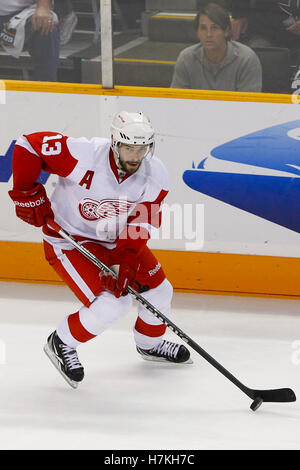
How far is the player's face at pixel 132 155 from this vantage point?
2.77 metres

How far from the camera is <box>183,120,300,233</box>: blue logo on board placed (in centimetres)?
364

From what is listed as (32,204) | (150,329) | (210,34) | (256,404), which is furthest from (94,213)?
(210,34)

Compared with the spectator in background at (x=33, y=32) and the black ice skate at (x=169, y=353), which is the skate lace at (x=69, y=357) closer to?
the black ice skate at (x=169, y=353)

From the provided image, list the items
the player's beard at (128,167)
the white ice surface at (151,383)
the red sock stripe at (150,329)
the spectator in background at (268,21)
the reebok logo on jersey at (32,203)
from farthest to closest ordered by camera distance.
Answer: the spectator in background at (268,21) → the red sock stripe at (150,329) → the reebok logo on jersey at (32,203) → the player's beard at (128,167) → the white ice surface at (151,383)

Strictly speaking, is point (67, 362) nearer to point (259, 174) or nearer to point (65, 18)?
point (259, 174)

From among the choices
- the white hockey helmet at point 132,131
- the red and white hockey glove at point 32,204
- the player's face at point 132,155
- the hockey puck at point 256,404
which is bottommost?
the hockey puck at point 256,404

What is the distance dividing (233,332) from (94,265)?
0.85 meters

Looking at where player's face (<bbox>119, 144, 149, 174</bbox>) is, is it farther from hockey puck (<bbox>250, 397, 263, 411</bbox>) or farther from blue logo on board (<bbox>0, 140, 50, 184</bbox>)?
blue logo on board (<bbox>0, 140, 50, 184</bbox>)

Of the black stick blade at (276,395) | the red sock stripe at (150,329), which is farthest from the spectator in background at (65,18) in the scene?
the black stick blade at (276,395)

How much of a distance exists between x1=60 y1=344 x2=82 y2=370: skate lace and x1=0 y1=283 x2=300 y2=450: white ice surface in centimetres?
9

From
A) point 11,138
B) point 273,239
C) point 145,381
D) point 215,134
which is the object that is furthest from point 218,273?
point 11,138

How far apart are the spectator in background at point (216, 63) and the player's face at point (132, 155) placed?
38.5 inches

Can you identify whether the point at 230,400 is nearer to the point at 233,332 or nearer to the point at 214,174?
the point at 233,332

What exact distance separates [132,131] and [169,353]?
0.97m
